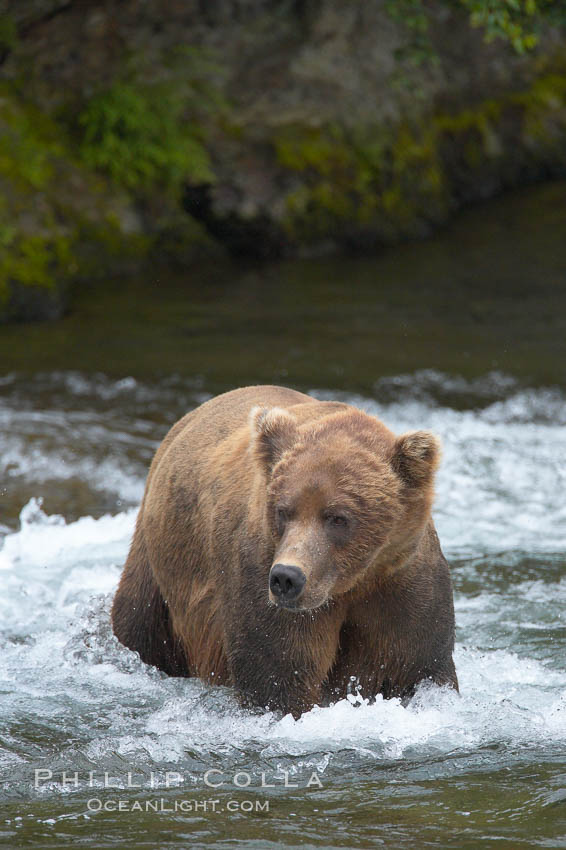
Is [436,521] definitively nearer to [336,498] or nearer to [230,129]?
[336,498]

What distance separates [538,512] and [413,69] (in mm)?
11472

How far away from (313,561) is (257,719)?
36.2 inches

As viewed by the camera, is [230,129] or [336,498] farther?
[230,129]

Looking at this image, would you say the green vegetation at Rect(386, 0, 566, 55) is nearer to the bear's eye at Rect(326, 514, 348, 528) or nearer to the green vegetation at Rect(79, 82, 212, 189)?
the green vegetation at Rect(79, 82, 212, 189)

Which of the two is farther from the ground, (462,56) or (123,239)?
(462,56)

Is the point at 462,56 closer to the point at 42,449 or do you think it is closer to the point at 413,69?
the point at 413,69

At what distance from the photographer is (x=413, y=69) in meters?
18.4

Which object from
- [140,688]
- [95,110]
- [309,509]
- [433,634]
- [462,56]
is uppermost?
[462,56]

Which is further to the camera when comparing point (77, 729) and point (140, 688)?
point (140, 688)

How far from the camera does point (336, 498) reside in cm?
433

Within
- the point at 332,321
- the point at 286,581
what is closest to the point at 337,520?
the point at 286,581

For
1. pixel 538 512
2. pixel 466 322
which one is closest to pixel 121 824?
pixel 538 512

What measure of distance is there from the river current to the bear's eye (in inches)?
35.5

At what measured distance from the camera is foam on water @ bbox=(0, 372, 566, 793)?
191 inches
